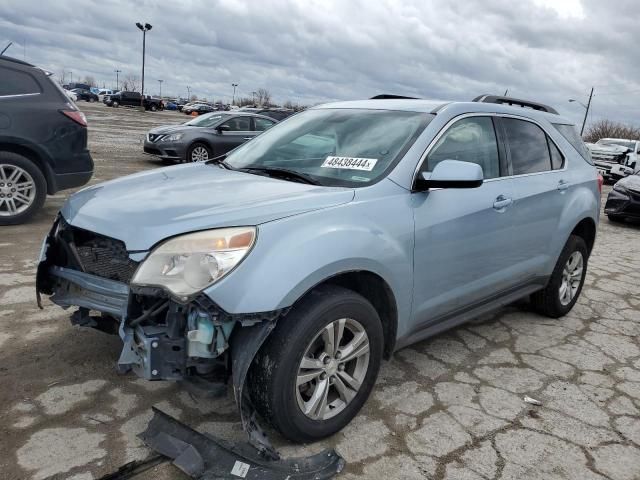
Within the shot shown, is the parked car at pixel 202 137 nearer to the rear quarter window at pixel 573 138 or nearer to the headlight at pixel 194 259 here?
the rear quarter window at pixel 573 138

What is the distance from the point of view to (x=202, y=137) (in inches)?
488

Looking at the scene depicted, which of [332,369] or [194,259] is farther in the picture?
[332,369]

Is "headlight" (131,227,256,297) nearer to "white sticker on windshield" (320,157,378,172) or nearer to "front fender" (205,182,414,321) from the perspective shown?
"front fender" (205,182,414,321)

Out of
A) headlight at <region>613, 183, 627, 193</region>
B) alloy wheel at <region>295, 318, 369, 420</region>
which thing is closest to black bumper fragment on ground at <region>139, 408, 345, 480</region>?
alloy wheel at <region>295, 318, 369, 420</region>

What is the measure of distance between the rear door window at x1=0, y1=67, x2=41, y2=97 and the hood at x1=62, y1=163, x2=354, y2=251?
12.4 ft

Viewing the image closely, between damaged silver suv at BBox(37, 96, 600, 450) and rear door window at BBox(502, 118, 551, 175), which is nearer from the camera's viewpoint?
damaged silver suv at BBox(37, 96, 600, 450)

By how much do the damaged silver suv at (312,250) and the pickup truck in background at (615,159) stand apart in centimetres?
Result: 1657

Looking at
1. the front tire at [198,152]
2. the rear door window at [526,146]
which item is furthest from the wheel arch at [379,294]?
the front tire at [198,152]

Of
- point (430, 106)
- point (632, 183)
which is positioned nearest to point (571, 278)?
point (430, 106)

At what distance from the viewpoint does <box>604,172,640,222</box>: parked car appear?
32.4ft

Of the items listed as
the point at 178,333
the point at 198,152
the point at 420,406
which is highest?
the point at 178,333

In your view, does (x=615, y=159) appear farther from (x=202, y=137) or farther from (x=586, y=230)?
(x=586, y=230)

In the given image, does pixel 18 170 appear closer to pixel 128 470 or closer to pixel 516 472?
pixel 128 470

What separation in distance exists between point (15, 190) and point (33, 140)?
610 mm
